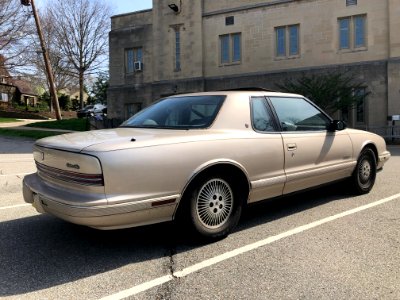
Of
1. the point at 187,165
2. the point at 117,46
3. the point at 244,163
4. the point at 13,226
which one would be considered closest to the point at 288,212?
the point at 244,163

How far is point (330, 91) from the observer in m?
19.7

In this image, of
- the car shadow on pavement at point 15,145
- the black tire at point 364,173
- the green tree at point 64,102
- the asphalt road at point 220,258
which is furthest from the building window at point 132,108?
the green tree at point 64,102

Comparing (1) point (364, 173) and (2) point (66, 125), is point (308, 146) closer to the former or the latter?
(1) point (364, 173)

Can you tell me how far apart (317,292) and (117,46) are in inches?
1102

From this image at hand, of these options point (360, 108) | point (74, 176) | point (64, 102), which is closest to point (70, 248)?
point (74, 176)

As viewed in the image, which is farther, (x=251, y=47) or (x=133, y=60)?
(x=133, y=60)

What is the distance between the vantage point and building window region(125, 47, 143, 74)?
28719 mm

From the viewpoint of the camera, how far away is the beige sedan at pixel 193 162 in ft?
12.3

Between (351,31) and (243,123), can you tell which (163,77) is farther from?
(243,123)

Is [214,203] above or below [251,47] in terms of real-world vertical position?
below

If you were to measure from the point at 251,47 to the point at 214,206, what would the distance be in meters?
21.6

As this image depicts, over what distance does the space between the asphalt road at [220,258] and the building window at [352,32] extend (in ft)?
60.3

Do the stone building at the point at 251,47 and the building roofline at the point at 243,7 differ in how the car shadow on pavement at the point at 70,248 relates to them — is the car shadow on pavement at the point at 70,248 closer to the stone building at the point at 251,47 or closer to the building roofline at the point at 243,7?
the stone building at the point at 251,47

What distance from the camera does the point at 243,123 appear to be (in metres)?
4.87
